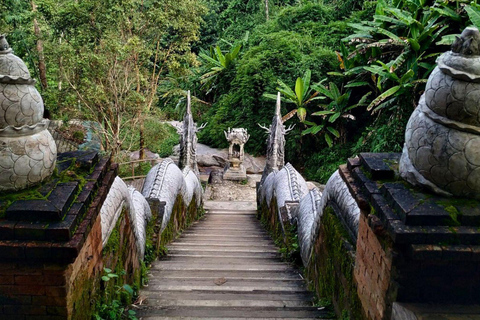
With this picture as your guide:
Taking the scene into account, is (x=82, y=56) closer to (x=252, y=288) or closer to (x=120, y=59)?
(x=120, y=59)

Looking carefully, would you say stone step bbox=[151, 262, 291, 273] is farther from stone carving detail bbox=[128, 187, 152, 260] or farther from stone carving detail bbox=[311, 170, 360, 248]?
stone carving detail bbox=[311, 170, 360, 248]

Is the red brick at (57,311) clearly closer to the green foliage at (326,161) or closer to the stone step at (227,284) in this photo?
the stone step at (227,284)

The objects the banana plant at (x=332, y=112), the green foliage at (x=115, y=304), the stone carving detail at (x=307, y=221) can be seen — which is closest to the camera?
the green foliage at (x=115, y=304)

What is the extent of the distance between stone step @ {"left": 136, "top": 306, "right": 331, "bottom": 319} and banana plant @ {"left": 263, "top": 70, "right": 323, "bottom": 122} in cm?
1270

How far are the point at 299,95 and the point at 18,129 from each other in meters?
14.2

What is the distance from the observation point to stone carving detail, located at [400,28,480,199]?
228 centimetres

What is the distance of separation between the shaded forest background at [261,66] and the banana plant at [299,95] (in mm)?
53

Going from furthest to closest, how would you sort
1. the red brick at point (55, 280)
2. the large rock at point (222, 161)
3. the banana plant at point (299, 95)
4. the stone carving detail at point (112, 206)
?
1. the large rock at point (222, 161)
2. the banana plant at point (299, 95)
3. the stone carving detail at point (112, 206)
4. the red brick at point (55, 280)

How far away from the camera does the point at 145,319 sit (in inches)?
133

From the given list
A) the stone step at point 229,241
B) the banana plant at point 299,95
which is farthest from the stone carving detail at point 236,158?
the stone step at point 229,241

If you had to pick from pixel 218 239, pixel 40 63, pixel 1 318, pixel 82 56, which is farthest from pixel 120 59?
pixel 1 318

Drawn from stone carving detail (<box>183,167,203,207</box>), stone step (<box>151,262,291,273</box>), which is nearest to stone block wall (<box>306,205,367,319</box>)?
stone step (<box>151,262,291,273</box>)

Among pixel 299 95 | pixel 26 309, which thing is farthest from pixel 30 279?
pixel 299 95

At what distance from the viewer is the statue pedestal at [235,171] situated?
1614 centimetres
